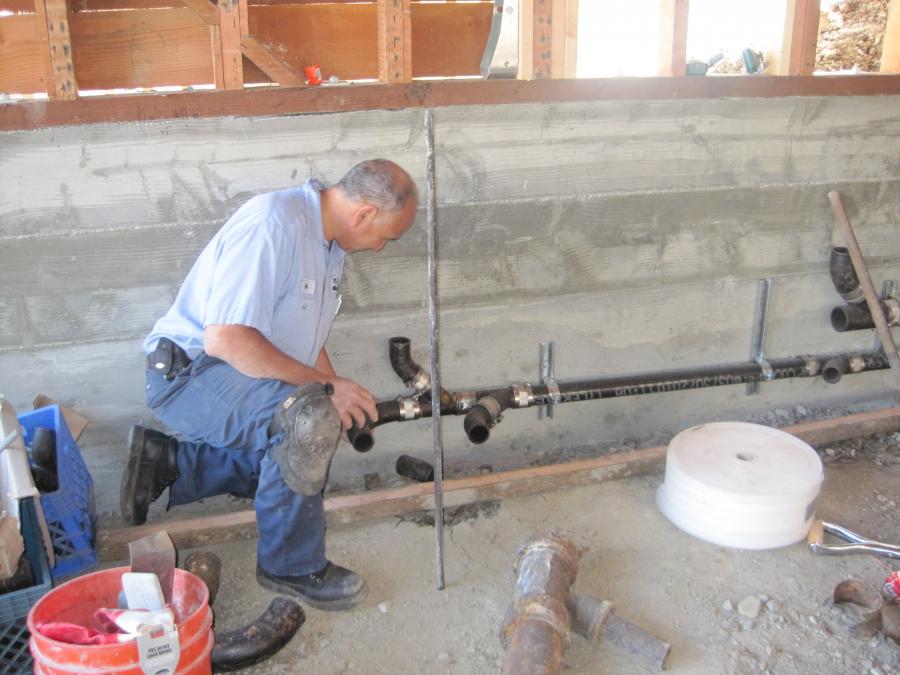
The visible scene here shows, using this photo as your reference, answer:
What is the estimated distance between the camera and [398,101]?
2.45 m

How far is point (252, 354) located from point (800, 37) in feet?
7.30

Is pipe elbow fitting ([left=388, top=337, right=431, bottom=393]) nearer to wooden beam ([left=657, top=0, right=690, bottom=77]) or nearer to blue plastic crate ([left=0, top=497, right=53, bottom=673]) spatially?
blue plastic crate ([left=0, top=497, right=53, bottom=673])

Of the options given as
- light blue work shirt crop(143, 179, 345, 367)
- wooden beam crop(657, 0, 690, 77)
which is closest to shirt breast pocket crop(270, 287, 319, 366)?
light blue work shirt crop(143, 179, 345, 367)

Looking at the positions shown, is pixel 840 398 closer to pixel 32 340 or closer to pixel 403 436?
pixel 403 436

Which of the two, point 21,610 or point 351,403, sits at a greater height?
point 351,403

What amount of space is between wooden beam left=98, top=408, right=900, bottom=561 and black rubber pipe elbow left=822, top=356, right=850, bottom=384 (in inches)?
7.3

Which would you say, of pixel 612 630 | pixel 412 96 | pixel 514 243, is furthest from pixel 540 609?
pixel 412 96

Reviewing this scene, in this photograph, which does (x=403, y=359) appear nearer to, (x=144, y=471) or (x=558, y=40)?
(x=144, y=471)

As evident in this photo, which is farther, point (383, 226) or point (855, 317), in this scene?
point (855, 317)

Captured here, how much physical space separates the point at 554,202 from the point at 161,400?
4.69 ft

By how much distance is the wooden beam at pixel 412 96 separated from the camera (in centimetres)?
222

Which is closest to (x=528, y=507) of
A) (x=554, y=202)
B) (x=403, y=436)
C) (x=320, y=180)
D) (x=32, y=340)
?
(x=403, y=436)

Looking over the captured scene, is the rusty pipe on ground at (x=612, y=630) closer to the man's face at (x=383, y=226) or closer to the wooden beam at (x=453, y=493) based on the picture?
the wooden beam at (x=453, y=493)

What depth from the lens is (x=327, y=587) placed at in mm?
2086
